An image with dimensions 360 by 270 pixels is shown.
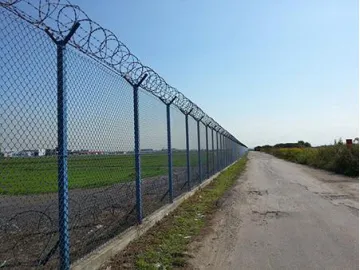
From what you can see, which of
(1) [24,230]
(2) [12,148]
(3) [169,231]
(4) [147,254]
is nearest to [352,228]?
(3) [169,231]

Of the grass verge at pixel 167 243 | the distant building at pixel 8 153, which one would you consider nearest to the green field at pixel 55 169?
the distant building at pixel 8 153

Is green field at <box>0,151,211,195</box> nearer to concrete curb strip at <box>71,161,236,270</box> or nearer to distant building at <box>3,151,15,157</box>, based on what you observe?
distant building at <box>3,151,15,157</box>

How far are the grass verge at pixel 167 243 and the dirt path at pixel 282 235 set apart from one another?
27 cm

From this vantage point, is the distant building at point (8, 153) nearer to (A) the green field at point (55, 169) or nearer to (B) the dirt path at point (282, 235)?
(A) the green field at point (55, 169)

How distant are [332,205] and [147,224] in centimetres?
568

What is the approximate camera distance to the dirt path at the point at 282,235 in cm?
564

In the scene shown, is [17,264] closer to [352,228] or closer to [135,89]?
[135,89]

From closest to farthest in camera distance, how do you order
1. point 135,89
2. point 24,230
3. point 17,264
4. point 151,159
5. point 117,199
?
point 17,264 → point 24,230 → point 135,89 → point 117,199 → point 151,159

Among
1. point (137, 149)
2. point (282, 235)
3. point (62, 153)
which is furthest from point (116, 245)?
point (282, 235)

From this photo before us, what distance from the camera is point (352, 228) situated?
7750 millimetres

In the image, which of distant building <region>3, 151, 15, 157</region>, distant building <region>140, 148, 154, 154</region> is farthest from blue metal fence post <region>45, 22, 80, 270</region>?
distant building <region>140, 148, 154, 154</region>

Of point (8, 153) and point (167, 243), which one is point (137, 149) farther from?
point (8, 153)

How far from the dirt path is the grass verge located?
0.88 feet

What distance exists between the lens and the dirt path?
18.5 ft
